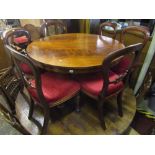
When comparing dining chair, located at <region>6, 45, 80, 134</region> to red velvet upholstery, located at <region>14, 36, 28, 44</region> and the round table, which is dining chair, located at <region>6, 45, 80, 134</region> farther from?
red velvet upholstery, located at <region>14, 36, 28, 44</region>

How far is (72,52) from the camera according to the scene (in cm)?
151

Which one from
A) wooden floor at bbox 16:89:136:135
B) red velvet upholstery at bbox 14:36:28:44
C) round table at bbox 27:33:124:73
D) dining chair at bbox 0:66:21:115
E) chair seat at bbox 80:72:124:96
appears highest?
round table at bbox 27:33:124:73

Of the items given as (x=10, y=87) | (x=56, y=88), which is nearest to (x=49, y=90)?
(x=56, y=88)

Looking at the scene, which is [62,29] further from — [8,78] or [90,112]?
[90,112]

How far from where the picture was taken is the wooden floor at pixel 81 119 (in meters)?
1.49

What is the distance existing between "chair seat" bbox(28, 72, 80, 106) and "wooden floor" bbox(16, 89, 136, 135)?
382 millimetres

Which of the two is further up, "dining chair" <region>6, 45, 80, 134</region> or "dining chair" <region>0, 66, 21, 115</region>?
"dining chair" <region>6, 45, 80, 134</region>

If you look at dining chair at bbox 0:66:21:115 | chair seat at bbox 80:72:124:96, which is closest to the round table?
chair seat at bbox 80:72:124:96

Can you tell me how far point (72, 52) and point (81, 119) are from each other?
761mm

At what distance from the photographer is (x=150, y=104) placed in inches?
92.8

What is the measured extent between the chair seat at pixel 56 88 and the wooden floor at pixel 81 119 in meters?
0.38

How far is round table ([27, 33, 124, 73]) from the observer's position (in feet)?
4.13
